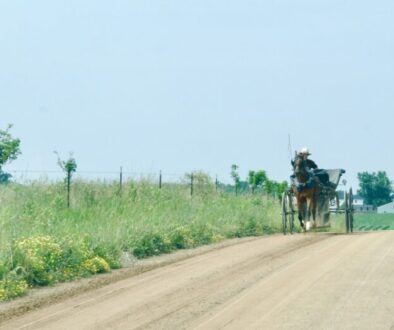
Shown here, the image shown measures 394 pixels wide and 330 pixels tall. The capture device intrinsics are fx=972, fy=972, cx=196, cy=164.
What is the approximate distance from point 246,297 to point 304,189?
53.9 ft

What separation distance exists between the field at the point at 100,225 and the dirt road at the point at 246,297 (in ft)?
5.10

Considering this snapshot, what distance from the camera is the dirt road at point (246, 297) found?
1238cm

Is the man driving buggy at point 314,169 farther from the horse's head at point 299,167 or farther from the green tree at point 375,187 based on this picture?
the green tree at point 375,187

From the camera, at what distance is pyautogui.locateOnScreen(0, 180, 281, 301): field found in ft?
58.6

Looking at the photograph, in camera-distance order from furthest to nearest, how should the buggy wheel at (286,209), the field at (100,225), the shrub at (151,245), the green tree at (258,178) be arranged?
1. the green tree at (258,178)
2. the buggy wheel at (286,209)
3. the shrub at (151,245)
4. the field at (100,225)

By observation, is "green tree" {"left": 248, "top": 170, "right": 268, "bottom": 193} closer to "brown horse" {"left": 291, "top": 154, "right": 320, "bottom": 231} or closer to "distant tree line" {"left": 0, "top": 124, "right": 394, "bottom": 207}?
"distant tree line" {"left": 0, "top": 124, "right": 394, "bottom": 207}

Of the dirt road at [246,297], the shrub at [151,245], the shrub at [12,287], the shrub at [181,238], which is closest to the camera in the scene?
the dirt road at [246,297]

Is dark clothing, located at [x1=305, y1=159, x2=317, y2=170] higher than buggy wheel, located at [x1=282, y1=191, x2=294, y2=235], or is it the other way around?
dark clothing, located at [x1=305, y1=159, x2=317, y2=170]

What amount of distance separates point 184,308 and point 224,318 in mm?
1078

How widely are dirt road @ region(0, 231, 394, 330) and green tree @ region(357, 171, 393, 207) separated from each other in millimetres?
111523

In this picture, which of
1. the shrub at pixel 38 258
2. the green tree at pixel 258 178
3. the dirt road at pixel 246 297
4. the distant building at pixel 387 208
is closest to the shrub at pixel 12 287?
the shrub at pixel 38 258

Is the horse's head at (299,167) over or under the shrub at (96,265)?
over

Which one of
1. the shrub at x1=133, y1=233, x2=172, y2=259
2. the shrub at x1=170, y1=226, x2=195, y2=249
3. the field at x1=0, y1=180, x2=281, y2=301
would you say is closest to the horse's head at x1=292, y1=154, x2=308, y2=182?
the field at x1=0, y1=180, x2=281, y2=301

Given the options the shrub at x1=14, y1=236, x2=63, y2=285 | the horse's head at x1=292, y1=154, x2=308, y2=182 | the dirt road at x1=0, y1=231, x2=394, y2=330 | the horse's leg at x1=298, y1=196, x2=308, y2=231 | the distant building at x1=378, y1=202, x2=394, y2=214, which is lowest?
the dirt road at x1=0, y1=231, x2=394, y2=330
